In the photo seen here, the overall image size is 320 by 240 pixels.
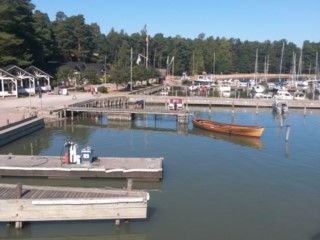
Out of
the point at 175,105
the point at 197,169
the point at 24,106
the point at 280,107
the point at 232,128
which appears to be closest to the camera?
the point at 197,169

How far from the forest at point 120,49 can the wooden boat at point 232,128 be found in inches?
1291

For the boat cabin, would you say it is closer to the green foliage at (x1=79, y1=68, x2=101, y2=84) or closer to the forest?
the forest

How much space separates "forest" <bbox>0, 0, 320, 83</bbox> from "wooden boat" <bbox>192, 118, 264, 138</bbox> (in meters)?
32.8

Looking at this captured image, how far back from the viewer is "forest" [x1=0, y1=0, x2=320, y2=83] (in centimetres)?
6484

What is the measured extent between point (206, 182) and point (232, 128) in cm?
1551

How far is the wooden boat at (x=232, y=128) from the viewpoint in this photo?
36625mm

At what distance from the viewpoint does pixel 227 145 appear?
34.1 meters

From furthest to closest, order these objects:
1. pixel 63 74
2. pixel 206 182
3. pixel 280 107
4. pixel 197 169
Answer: pixel 63 74
pixel 280 107
pixel 197 169
pixel 206 182

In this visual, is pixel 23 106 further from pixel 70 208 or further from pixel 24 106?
pixel 70 208

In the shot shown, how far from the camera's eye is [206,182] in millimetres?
23250

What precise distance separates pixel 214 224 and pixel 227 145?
677 inches

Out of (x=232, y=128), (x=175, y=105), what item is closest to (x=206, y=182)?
(x=232, y=128)

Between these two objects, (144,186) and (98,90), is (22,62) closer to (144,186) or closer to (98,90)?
(98,90)

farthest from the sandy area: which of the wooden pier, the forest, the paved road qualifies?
the wooden pier
